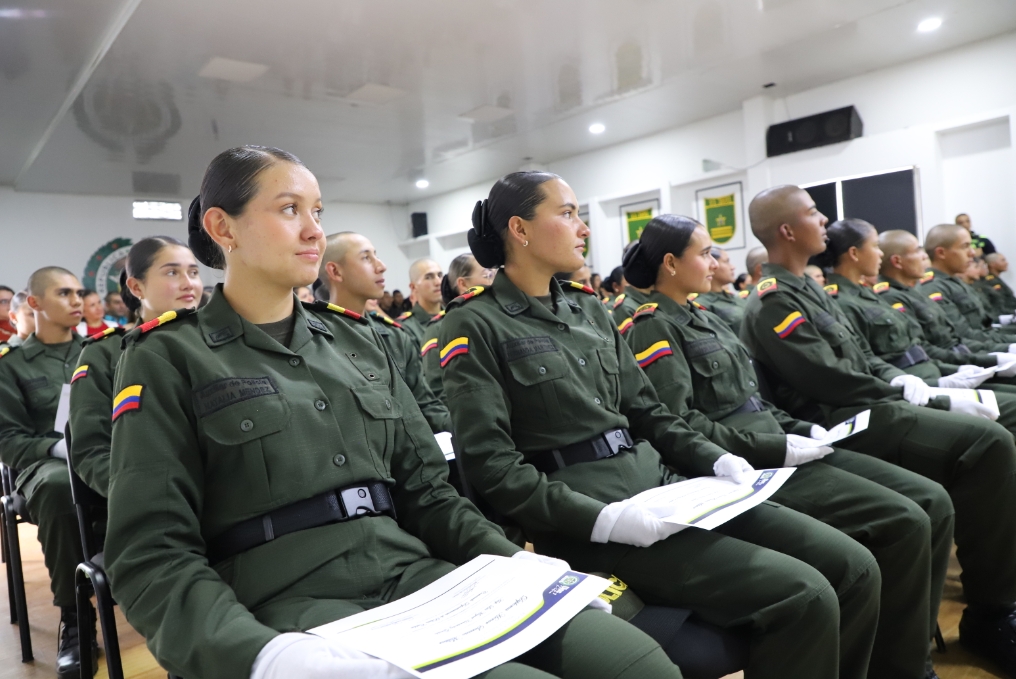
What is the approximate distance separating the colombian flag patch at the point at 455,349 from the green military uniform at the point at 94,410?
79 centimetres

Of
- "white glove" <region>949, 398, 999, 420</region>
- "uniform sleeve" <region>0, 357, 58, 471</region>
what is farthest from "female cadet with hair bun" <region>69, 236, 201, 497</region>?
"white glove" <region>949, 398, 999, 420</region>

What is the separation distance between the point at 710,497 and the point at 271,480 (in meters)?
0.87

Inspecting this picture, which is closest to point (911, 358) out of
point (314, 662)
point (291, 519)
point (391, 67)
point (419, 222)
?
point (291, 519)

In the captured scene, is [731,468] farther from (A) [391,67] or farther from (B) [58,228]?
(B) [58,228]

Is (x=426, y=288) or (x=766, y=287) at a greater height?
(x=426, y=288)

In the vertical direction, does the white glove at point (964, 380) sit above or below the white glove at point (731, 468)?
below

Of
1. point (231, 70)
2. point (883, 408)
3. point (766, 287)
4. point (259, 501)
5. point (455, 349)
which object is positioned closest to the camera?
point (259, 501)

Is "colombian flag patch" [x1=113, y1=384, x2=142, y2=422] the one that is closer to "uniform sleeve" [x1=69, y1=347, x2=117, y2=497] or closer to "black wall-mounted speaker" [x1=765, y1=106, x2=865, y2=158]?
"uniform sleeve" [x1=69, y1=347, x2=117, y2=497]

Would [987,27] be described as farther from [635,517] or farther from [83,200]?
[83,200]

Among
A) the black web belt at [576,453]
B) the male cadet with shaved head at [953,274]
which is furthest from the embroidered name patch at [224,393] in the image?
the male cadet with shaved head at [953,274]

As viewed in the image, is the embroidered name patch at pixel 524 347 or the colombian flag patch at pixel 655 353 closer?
the embroidered name patch at pixel 524 347

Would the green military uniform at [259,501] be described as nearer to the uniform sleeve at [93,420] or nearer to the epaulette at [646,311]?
the uniform sleeve at [93,420]

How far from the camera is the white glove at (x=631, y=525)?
1322 mm

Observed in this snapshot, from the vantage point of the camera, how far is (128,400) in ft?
3.35
